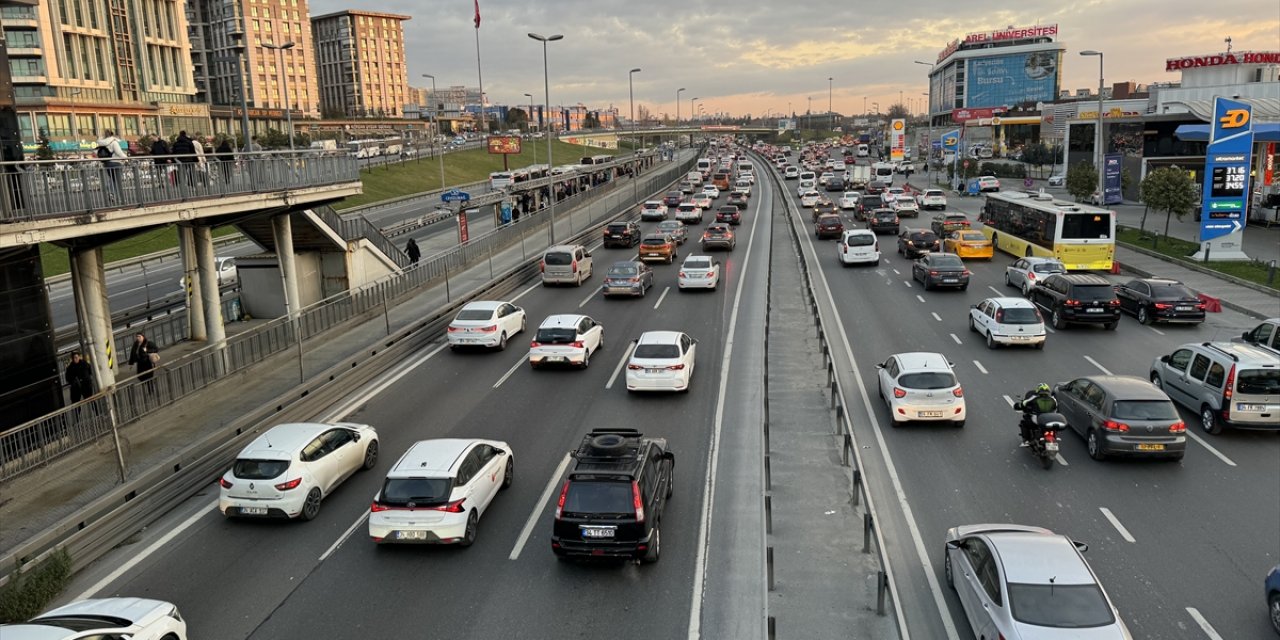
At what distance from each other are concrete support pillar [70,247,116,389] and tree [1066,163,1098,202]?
2105 inches

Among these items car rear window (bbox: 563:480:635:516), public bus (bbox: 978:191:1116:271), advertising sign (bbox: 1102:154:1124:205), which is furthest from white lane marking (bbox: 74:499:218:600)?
advertising sign (bbox: 1102:154:1124:205)

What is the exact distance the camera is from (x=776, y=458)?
1540cm

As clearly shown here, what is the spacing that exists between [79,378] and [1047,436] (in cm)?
1990

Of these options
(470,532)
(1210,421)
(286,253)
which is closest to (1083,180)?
(1210,421)

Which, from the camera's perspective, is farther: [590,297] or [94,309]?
[590,297]

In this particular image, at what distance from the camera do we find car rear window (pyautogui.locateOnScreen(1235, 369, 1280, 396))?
52.3 feet

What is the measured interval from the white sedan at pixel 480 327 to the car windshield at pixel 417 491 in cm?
1159

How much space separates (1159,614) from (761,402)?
30.9 ft

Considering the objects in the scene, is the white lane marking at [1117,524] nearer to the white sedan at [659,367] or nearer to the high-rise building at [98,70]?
the white sedan at [659,367]

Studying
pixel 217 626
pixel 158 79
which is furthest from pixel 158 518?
pixel 158 79

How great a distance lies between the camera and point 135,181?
17719 mm

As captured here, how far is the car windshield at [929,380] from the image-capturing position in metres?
16.9

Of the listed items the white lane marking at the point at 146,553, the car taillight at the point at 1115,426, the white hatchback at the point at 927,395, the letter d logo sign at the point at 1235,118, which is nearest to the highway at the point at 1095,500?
the white hatchback at the point at 927,395

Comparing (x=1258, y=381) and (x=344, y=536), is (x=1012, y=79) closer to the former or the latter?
(x=1258, y=381)
